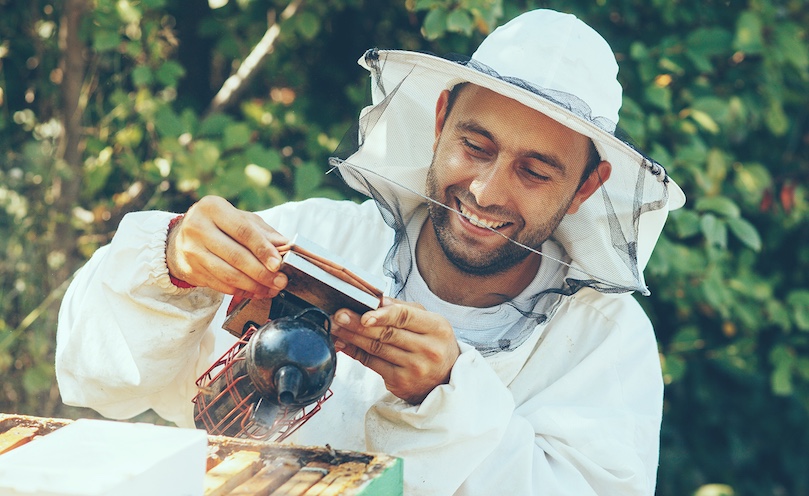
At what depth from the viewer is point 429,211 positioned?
1.95 meters

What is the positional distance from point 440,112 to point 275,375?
93cm

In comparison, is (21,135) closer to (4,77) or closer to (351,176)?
(4,77)

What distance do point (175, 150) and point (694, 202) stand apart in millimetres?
1625

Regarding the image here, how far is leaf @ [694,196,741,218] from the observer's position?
2701 millimetres

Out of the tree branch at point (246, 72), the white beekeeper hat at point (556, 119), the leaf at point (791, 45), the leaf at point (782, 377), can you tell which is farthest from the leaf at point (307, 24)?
the leaf at point (782, 377)

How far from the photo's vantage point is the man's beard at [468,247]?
1.88 meters

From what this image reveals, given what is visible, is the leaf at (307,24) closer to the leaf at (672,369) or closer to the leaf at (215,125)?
the leaf at (215,125)

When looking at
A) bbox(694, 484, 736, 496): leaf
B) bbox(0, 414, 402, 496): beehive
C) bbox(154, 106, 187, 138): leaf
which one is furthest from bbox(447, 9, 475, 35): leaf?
bbox(694, 484, 736, 496): leaf

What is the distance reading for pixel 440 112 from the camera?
6.49 ft

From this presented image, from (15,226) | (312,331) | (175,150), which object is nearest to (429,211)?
(312,331)

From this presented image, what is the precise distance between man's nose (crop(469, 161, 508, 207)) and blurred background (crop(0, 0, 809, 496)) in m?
0.72

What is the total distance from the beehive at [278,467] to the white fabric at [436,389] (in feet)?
0.86

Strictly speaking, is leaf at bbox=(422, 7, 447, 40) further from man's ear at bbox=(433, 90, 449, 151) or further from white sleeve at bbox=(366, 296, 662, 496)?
white sleeve at bbox=(366, 296, 662, 496)

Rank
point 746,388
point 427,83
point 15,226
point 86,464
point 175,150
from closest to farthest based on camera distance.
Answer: point 86,464 < point 427,83 < point 175,150 < point 15,226 < point 746,388
